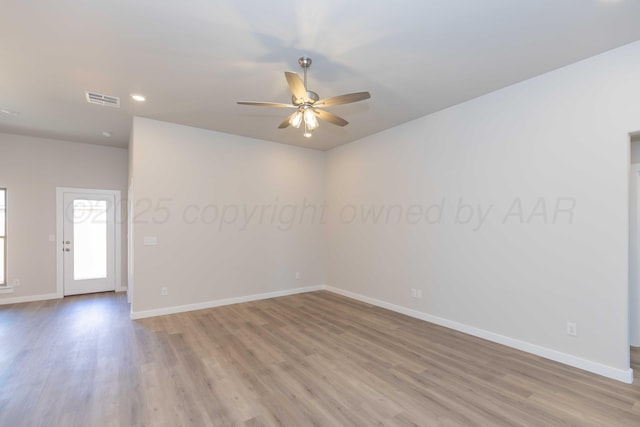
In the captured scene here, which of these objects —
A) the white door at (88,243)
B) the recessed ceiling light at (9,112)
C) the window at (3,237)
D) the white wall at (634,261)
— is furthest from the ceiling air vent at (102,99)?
the white wall at (634,261)

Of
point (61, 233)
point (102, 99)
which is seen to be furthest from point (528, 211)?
point (61, 233)

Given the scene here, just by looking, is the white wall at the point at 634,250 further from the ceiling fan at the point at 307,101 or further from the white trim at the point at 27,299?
the white trim at the point at 27,299

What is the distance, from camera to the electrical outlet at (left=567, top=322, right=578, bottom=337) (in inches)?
116

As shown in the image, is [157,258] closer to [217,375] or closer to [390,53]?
[217,375]

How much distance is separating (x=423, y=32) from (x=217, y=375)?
11.7ft

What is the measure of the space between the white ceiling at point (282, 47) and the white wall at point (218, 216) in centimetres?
97

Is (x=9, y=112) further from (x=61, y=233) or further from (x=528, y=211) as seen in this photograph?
(x=528, y=211)

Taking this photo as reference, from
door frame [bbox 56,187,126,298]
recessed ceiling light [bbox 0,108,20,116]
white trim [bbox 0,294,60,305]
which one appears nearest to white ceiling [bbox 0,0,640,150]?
recessed ceiling light [bbox 0,108,20,116]

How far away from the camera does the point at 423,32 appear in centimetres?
249

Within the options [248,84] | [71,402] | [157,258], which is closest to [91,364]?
[71,402]

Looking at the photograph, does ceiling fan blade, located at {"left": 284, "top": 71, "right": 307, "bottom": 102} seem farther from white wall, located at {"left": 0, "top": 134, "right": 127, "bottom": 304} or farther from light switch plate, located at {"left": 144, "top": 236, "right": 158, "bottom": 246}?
white wall, located at {"left": 0, "top": 134, "right": 127, "bottom": 304}

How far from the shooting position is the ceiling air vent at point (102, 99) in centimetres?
363

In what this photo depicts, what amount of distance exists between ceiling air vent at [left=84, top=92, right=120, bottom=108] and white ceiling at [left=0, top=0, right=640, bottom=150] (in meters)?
0.15

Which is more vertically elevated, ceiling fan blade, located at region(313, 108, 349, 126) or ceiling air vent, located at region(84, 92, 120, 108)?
ceiling air vent, located at region(84, 92, 120, 108)
